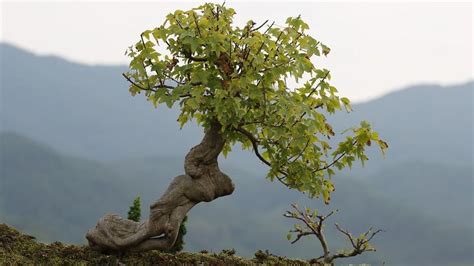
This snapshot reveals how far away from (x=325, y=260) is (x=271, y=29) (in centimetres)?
723

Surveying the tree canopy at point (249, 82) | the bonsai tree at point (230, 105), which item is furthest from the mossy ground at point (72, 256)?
the tree canopy at point (249, 82)

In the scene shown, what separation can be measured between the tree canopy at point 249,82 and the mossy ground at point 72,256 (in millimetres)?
3559

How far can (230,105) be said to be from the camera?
12.7 metres

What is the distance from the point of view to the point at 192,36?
41.8 feet

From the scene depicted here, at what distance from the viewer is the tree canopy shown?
1284 centimetres

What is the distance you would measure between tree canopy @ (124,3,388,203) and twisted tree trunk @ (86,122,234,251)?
0.56 metres

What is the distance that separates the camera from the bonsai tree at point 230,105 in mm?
12930

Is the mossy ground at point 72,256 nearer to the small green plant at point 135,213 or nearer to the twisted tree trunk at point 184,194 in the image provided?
the twisted tree trunk at point 184,194

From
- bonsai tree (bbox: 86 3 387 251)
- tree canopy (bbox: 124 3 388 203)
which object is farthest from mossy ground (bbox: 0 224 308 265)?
tree canopy (bbox: 124 3 388 203)

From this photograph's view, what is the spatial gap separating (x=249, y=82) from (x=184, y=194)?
355cm

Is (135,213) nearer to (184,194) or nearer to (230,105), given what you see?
(184,194)

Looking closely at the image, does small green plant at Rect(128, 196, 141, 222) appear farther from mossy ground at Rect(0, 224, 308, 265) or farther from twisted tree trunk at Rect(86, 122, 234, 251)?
twisted tree trunk at Rect(86, 122, 234, 251)

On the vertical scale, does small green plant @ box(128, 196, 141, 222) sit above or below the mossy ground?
above

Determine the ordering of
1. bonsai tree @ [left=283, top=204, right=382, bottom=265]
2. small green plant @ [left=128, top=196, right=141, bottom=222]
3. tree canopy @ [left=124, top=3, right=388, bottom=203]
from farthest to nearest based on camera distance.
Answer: small green plant @ [left=128, top=196, right=141, bottom=222], bonsai tree @ [left=283, top=204, right=382, bottom=265], tree canopy @ [left=124, top=3, right=388, bottom=203]
